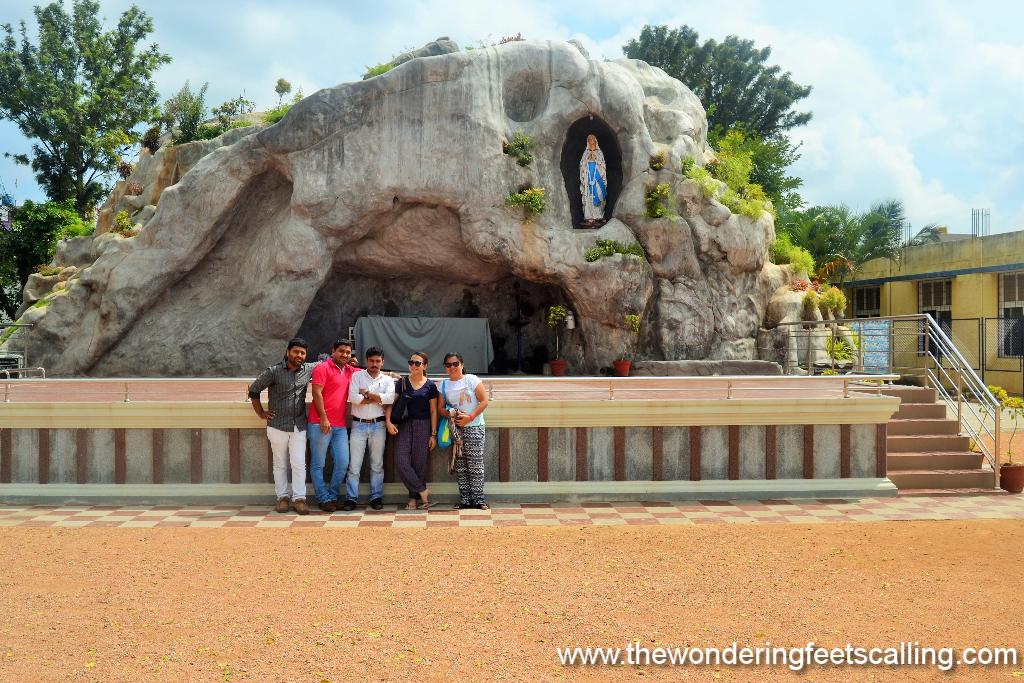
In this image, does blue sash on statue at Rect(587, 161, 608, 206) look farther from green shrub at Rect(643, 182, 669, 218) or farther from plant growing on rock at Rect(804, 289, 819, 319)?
A: plant growing on rock at Rect(804, 289, 819, 319)

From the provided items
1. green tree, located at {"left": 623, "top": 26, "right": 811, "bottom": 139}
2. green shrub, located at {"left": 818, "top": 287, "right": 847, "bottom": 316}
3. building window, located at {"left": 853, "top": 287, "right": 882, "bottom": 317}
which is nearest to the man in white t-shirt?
green shrub, located at {"left": 818, "top": 287, "right": 847, "bottom": 316}

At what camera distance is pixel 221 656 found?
4660mm

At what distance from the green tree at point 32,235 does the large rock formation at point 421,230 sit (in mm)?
11070

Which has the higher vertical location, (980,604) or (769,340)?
(769,340)

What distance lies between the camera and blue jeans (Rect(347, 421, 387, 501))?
8.64m

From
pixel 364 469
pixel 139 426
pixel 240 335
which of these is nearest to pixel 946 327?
pixel 240 335

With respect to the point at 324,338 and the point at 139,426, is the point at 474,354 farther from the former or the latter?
the point at 139,426

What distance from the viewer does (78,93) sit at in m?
33.0

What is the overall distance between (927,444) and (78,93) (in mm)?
34297

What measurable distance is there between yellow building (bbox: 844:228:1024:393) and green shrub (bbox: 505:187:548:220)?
12864 mm

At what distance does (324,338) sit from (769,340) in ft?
38.3

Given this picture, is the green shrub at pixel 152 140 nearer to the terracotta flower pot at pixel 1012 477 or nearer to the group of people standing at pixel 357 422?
the group of people standing at pixel 357 422

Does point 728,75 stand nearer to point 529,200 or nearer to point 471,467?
point 529,200

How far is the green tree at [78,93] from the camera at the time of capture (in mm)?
32312
